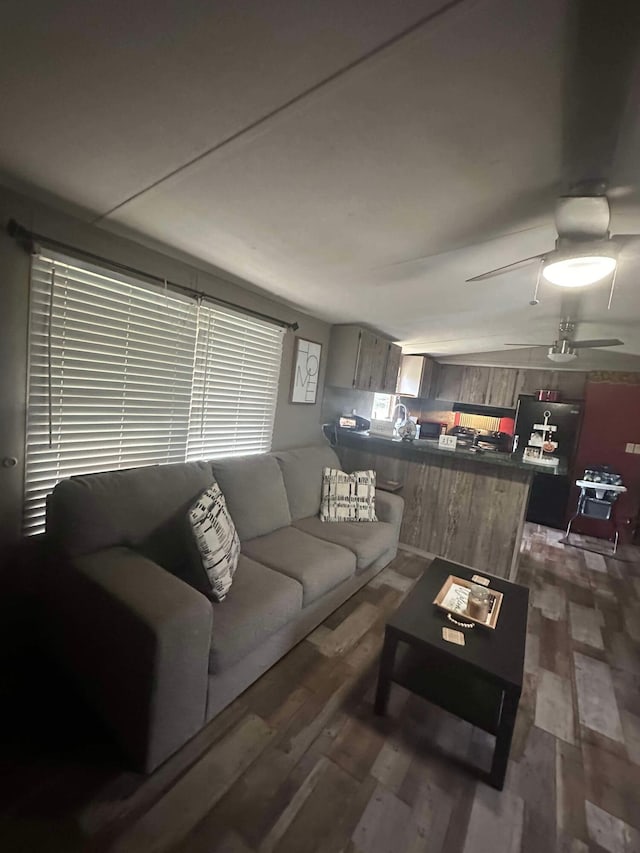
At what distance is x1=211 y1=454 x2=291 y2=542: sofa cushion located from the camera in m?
2.20

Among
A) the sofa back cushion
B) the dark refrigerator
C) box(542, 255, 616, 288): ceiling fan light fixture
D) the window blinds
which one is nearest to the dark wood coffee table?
the sofa back cushion

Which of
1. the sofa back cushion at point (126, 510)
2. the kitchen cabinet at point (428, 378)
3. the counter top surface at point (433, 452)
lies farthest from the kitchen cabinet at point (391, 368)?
the sofa back cushion at point (126, 510)

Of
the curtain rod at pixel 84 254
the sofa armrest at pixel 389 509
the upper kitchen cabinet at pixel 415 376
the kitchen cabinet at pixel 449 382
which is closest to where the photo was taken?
the curtain rod at pixel 84 254

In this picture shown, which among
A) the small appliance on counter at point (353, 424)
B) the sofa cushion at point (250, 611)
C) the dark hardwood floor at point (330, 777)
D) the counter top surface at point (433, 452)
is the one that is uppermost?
the small appliance on counter at point (353, 424)

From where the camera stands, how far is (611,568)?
3.65 meters

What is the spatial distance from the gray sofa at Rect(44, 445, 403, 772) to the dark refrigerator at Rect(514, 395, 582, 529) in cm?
363

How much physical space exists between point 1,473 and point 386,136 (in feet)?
6.75

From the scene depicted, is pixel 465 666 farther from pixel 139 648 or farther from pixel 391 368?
pixel 391 368

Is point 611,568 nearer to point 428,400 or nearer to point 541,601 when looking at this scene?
point 541,601

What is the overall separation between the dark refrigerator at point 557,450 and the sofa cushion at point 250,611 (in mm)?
4032

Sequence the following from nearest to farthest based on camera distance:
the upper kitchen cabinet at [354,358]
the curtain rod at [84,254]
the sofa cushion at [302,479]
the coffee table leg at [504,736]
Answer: the coffee table leg at [504,736], the curtain rod at [84,254], the sofa cushion at [302,479], the upper kitchen cabinet at [354,358]

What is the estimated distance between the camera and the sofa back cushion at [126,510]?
5.09 feet

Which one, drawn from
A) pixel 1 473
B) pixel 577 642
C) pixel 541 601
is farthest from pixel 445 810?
pixel 1 473

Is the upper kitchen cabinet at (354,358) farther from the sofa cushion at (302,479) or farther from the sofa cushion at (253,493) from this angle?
the sofa cushion at (253,493)
